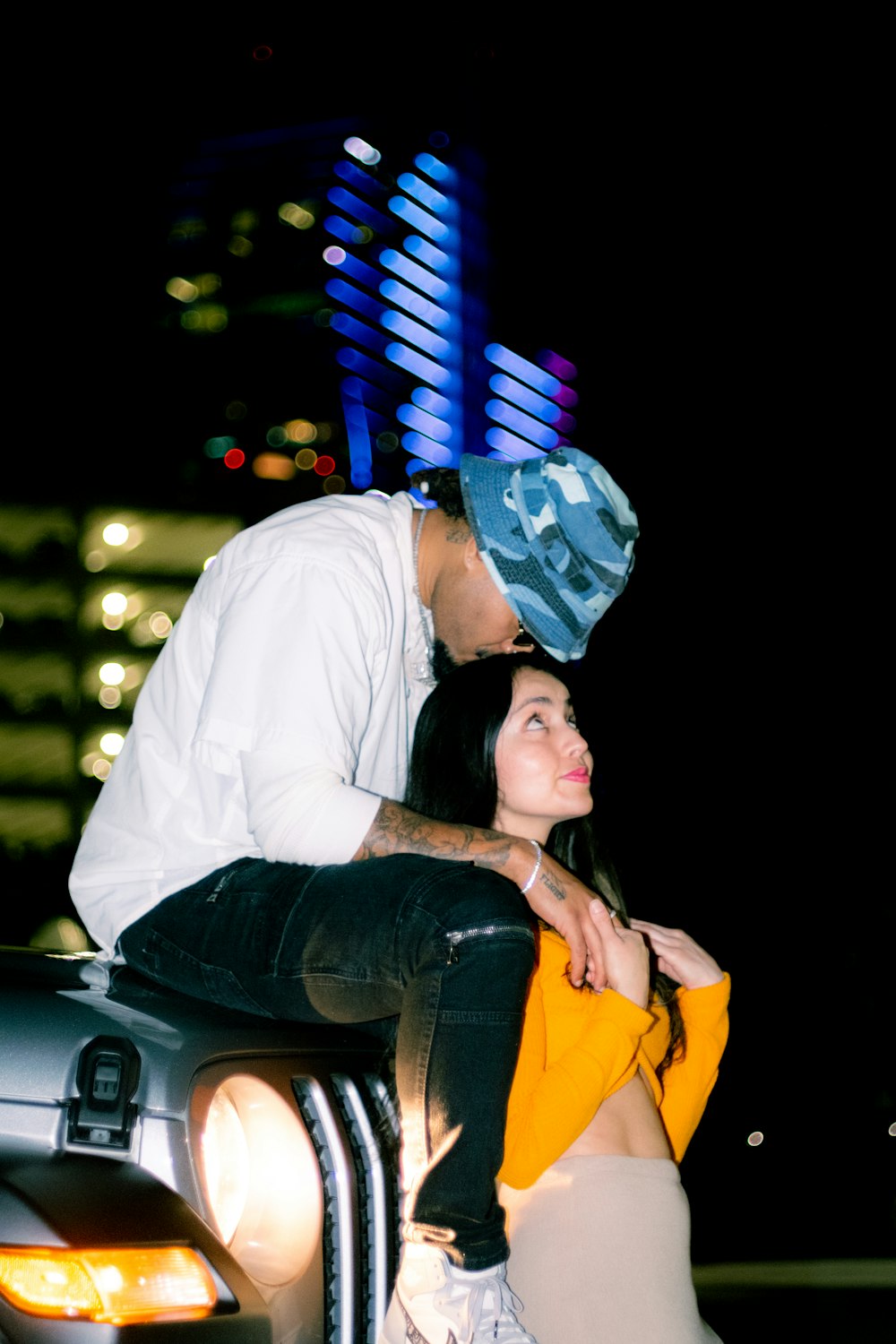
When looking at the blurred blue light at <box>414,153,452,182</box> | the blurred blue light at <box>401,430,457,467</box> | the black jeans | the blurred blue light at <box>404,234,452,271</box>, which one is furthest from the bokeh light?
the black jeans

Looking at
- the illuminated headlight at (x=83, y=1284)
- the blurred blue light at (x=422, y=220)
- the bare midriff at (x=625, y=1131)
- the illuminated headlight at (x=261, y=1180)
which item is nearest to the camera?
the illuminated headlight at (x=83, y=1284)

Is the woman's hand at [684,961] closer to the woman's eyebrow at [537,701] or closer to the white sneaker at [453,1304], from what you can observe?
the woman's eyebrow at [537,701]

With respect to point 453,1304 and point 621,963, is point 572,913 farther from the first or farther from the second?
point 453,1304

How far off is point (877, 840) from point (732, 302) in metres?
6.47

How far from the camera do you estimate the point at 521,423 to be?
10383 mm

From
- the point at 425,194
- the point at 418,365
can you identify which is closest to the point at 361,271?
the point at 425,194

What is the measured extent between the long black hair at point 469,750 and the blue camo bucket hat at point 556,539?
0.61 feet

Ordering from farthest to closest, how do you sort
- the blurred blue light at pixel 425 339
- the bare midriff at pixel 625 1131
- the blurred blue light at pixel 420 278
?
the blurred blue light at pixel 420 278 < the blurred blue light at pixel 425 339 < the bare midriff at pixel 625 1131

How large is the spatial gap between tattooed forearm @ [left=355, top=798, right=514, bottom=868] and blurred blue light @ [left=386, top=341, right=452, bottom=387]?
7.96m

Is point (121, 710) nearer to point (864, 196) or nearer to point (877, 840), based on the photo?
point (877, 840)

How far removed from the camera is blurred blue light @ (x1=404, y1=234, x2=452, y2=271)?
10.1 m

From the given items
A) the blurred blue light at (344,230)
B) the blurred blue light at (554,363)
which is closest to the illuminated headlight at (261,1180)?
the blurred blue light at (344,230)

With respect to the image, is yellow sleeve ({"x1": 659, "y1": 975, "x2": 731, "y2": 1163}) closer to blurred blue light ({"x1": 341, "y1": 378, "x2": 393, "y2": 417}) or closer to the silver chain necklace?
the silver chain necklace

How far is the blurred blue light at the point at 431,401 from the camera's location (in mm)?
9602
